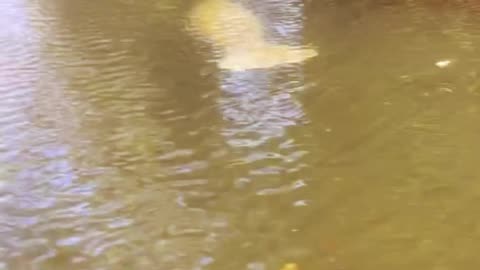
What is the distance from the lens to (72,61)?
Answer: 7.47 ft

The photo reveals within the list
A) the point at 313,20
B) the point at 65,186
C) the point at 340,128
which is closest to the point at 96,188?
the point at 65,186

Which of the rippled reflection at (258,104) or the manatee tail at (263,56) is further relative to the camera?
the manatee tail at (263,56)

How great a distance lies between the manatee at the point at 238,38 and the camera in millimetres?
2262

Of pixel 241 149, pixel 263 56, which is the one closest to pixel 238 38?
pixel 263 56

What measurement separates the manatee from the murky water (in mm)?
51

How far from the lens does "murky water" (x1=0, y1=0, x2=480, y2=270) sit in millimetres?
1434

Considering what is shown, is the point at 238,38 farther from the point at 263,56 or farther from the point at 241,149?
the point at 241,149

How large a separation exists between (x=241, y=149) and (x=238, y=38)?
816 mm

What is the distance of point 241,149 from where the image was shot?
1.75 meters

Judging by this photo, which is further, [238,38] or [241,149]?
[238,38]

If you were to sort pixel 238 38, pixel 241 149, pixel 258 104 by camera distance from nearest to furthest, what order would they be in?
pixel 241 149
pixel 258 104
pixel 238 38

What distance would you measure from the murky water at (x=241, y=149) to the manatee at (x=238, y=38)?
51 millimetres

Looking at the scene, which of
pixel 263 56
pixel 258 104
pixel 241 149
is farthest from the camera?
pixel 263 56

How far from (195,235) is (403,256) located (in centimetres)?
39
